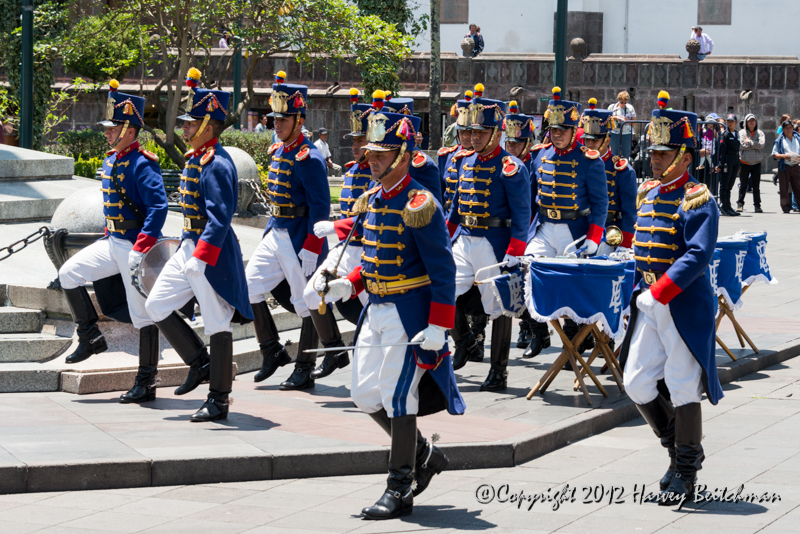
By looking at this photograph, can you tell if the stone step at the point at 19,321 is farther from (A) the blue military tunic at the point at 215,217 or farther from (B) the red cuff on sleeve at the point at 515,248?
(B) the red cuff on sleeve at the point at 515,248

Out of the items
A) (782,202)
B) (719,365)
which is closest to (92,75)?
(782,202)

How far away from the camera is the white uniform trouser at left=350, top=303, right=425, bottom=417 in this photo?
17.8 feet

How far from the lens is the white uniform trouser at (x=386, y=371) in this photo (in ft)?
17.8

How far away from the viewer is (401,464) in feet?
17.9

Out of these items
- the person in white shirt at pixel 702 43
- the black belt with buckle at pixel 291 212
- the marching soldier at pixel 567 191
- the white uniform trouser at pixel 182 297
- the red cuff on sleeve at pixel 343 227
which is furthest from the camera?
the person in white shirt at pixel 702 43

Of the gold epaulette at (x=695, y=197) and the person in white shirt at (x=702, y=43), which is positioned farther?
the person in white shirt at (x=702, y=43)

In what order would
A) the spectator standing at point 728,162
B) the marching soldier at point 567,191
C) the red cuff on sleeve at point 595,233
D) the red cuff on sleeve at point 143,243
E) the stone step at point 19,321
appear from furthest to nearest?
1. the spectator standing at point 728,162
2. the marching soldier at point 567,191
3. the red cuff on sleeve at point 595,233
4. the stone step at point 19,321
5. the red cuff on sleeve at point 143,243

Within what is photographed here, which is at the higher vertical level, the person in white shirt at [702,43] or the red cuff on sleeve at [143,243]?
the person in white shirt at [702,43]

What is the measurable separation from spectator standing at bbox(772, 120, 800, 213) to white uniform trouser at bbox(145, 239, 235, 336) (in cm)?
1834

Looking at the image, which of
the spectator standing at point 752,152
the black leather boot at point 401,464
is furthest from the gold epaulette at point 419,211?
the spectator standing at point 752,152

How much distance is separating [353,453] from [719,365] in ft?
13.3

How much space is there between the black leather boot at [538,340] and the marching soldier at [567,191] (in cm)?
72

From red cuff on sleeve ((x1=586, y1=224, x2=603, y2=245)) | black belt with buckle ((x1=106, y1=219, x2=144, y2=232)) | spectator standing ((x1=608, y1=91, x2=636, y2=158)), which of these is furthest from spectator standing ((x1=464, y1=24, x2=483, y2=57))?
black belt with buckle ((x1=106, y1=219, x2=144, y2=232))

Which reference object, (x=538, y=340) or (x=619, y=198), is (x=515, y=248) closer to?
(x=538, y=340)
